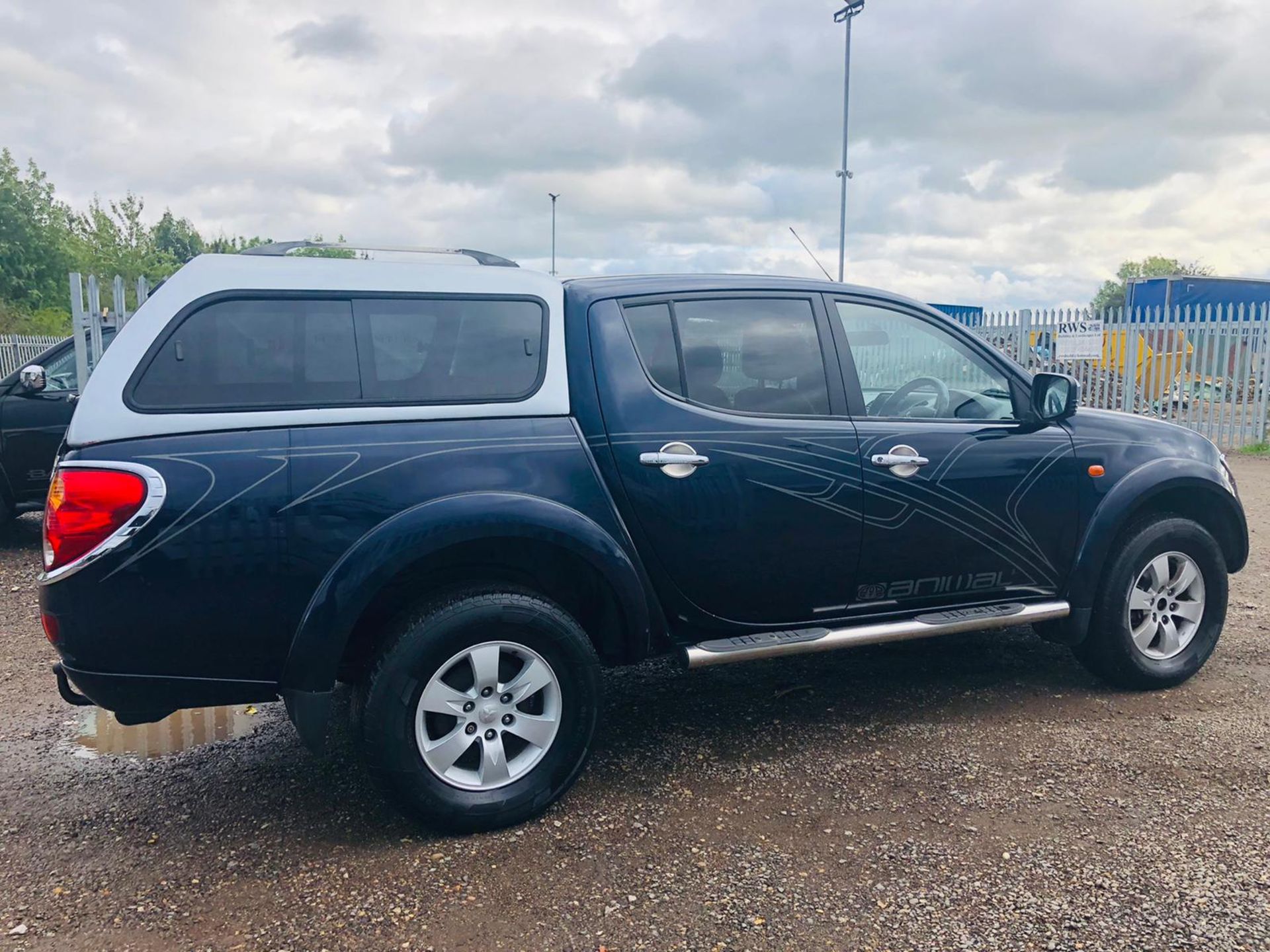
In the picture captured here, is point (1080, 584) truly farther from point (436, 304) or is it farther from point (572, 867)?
point (436, 304)

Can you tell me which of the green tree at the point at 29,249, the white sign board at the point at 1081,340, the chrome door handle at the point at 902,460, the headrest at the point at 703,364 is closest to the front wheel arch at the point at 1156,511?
the chrome door handle at the point at 902,460

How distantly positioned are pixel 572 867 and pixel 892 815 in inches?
43.4

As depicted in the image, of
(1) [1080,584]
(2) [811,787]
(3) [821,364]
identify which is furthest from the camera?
(1) [1080,584]

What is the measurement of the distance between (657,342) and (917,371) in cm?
125

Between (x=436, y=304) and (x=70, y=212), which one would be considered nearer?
(x=436, y=304)

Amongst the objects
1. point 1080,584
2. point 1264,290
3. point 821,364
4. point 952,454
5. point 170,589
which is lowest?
point 1080,584

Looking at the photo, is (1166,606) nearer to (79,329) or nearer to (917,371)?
(917,371)

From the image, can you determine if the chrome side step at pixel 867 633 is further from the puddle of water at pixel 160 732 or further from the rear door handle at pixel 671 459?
the puddle of water at pixel 160 732

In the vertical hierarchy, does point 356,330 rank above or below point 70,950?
above

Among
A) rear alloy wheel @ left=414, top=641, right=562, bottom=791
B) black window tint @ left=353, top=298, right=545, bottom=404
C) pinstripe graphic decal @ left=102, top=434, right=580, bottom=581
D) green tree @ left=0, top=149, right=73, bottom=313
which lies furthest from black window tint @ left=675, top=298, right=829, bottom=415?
green tree @ left=0, top=149, right=73, bottom=313

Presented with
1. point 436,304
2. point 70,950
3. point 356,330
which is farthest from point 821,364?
point 70,950

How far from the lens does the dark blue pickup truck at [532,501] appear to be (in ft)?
9.43

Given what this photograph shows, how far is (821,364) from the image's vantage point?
3.85 meters

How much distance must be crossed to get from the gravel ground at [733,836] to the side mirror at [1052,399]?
1.28 metres
